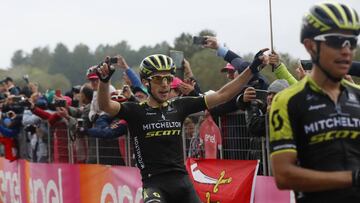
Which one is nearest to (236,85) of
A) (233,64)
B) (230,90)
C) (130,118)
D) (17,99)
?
(230,90)

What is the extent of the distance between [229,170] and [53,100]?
4.65 meters

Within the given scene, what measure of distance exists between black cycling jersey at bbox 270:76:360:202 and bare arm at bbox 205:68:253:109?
285cm

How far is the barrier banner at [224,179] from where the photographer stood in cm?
795

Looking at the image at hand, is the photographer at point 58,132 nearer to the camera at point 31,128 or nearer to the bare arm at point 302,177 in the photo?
the camera at point 31,128

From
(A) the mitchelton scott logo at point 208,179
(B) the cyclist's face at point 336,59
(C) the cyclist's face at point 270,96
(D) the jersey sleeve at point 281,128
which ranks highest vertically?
(B) the cyclist's face at point 336,59

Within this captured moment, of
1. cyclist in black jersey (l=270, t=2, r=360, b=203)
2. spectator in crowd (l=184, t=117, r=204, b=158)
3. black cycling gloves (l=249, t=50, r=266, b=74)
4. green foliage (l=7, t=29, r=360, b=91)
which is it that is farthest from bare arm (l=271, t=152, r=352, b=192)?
green foliage (l=7, t=29, r=360, b=91)

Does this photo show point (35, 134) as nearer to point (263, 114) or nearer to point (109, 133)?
point (109, 133)

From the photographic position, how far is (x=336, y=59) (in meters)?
3.73

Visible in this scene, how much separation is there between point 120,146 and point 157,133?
329 centimetres

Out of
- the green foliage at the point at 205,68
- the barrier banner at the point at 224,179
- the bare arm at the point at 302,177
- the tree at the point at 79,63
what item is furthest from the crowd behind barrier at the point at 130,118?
the tree at the point at 79,63

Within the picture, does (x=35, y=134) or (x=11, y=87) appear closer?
(x=35, y=134)

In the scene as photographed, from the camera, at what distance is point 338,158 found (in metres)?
3.74

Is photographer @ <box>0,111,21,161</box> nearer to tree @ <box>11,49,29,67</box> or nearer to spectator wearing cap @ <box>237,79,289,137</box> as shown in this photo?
spectator wearing cap @ <box>237,79,289,137</box>

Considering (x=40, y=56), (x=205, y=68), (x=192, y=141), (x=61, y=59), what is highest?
(x=192, y=141)
